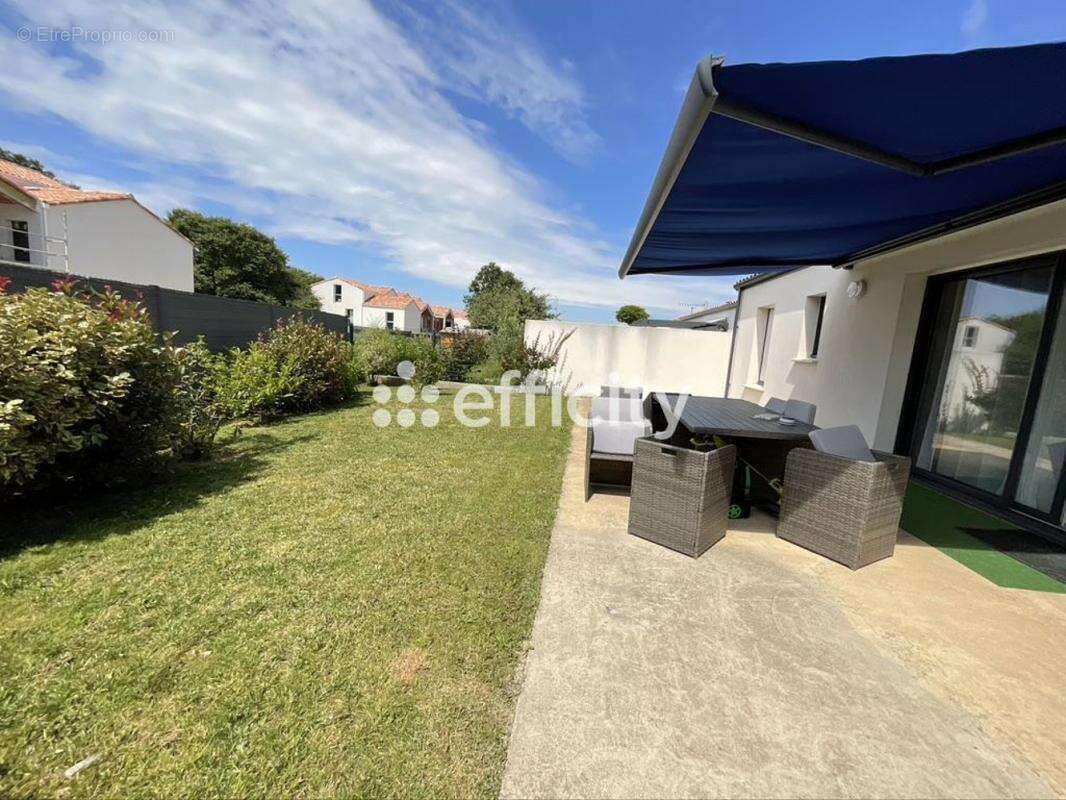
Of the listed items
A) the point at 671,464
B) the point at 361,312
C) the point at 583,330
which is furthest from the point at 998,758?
the point at 361,312

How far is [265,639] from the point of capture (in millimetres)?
2516

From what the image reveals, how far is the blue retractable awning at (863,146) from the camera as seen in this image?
2.17 metres

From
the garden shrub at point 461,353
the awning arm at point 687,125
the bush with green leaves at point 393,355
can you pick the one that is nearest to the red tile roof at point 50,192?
the bush with green leaves at point 393,355

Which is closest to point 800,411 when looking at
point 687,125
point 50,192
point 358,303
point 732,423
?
point 732,423

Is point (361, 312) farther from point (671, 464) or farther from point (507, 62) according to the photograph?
point (671, 464)

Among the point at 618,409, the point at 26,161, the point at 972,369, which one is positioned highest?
the point at 26,161

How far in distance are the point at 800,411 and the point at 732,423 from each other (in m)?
1.72

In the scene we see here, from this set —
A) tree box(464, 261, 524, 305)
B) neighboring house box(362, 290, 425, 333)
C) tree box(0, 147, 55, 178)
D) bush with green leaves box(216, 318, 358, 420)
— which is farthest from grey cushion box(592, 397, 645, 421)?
tree box(0, 147, 55, 178)

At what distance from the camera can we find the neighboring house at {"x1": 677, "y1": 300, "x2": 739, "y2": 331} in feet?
54.8

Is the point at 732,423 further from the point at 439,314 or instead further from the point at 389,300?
the point at 439,314

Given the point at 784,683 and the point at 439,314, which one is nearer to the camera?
the point at 784,683

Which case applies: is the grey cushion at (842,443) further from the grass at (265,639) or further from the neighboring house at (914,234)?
the grass at (265,639)

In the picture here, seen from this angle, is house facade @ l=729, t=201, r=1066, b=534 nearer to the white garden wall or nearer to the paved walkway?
the paved walkway

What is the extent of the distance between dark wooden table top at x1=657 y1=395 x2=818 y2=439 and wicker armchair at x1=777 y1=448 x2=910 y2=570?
0.40 m
